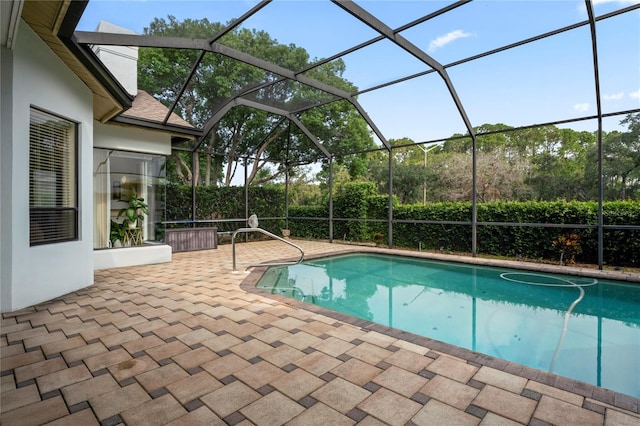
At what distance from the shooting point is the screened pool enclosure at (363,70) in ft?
17.5

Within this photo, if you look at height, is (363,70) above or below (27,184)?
above

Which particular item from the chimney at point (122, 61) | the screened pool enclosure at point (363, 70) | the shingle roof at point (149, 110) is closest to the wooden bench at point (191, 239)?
the screened pool enclosure at point (363, 70)

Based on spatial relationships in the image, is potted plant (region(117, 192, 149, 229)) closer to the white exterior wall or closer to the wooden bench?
the wooden bench

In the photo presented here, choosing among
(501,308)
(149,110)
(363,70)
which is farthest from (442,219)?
(149,110)

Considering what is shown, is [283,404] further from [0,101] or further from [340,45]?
A: [340,45]

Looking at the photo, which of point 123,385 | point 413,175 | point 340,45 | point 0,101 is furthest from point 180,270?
point 413,175

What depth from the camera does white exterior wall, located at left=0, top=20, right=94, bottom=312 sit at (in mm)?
3570

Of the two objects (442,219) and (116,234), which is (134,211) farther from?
(442,219)

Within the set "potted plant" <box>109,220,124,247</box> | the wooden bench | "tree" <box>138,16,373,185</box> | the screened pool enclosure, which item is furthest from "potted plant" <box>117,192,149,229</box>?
"tree" <box>138,16,373,185</box>

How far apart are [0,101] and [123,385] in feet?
11.3

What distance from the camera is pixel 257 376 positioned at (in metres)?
2.28

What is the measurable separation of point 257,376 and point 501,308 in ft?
13.2

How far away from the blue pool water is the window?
3.10 meters

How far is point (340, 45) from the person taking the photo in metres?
6.36
